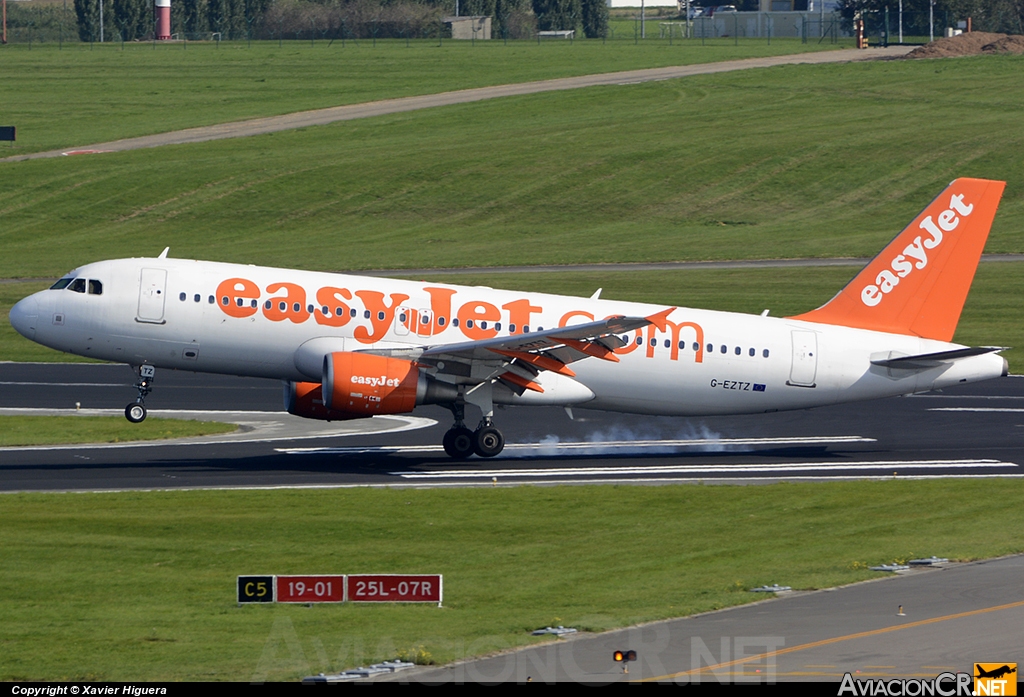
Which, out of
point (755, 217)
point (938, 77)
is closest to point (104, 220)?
point (755, 217)

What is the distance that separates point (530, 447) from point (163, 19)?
147 metres

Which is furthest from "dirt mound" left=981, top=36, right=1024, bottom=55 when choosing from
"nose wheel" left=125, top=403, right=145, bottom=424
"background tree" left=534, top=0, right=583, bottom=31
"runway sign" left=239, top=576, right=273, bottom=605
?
"runway sign" left=239, top=576, right=273, bottom=605

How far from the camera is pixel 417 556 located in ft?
84.3

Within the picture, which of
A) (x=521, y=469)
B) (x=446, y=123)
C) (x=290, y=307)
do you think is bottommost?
(x=521, y=469)

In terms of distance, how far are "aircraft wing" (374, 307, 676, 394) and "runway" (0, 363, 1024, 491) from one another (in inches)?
103

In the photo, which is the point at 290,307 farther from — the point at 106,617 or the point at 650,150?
the point at 650,150

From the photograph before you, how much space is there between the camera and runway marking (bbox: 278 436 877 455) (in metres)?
39.3

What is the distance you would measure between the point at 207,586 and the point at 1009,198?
273 feet

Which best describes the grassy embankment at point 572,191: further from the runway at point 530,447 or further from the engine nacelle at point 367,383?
the engine nacelle at point 367,383

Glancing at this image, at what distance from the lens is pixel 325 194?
3718 inches

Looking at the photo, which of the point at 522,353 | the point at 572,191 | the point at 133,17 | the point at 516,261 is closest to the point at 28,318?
the point at 522,353

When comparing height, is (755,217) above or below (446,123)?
below

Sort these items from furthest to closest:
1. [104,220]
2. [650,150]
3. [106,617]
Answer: [650,150] → [104,220] → [106,617]
